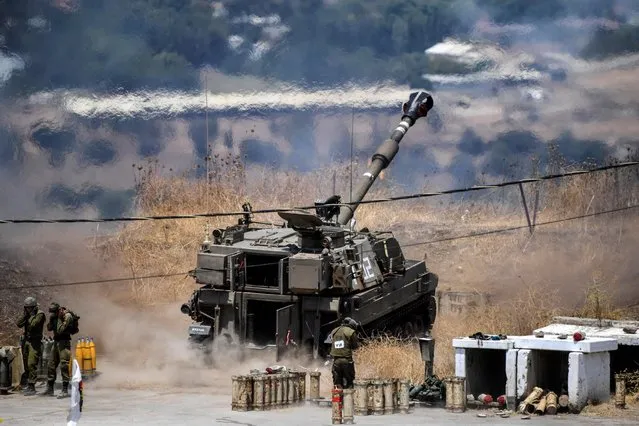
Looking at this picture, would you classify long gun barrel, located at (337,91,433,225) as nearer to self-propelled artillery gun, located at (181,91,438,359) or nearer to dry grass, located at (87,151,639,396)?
self-propelled artillery gun, located at (181,91,438,359)

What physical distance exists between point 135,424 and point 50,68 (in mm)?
15469

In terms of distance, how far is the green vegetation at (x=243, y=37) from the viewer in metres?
→ 36.0

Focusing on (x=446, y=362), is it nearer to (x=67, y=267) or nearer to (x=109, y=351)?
(x=109, y=351)

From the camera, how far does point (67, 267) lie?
37.6 m

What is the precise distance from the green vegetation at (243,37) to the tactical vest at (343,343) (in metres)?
13.6

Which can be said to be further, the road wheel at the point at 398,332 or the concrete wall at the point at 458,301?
the concrete wall at the point at 458,301

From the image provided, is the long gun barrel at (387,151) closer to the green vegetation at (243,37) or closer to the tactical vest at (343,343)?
the green vegetation at (243,37)

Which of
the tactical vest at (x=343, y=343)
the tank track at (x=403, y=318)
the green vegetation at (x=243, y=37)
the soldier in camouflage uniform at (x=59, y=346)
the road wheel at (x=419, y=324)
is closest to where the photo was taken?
the tactical vest at (x=343, y=343)

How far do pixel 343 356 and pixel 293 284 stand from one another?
4.30 m

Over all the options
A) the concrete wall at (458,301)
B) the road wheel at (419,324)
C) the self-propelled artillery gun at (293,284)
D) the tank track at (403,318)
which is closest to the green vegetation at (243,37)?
the concrete wall at (458,301)

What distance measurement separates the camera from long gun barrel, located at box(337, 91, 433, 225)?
104 ft

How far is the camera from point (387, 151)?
1309 inches

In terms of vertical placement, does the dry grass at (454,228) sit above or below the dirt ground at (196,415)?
above

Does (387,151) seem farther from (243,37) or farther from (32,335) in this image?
(32,335)
